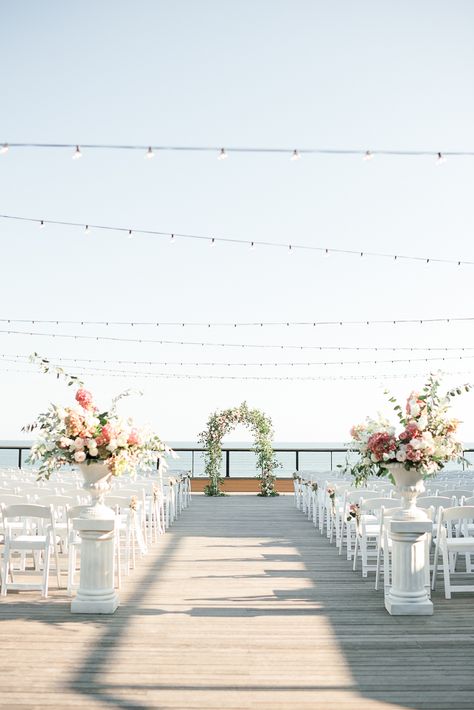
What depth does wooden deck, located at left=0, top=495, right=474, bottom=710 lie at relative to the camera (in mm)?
4133

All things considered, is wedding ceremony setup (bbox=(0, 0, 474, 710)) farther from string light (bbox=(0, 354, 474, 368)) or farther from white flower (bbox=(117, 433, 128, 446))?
string light (bbox=(0, 354, 474, 368))

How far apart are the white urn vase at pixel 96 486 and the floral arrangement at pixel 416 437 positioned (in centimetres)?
206

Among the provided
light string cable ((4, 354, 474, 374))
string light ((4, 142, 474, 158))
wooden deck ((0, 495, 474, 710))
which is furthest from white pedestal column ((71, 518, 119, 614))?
light string cable ((4, 354, 474, 374))

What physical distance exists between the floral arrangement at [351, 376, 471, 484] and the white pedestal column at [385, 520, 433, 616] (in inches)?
19.5

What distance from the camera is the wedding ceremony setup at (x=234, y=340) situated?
202 inches

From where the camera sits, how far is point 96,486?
21.4ft

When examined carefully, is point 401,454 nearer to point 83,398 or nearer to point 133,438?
point 133,438

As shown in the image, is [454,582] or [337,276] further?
[337,276]

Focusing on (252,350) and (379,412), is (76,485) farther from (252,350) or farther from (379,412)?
(252,350)

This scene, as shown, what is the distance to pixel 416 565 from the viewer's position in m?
6.11

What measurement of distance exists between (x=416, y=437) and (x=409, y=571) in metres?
1.03

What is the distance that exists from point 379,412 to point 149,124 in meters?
7.35

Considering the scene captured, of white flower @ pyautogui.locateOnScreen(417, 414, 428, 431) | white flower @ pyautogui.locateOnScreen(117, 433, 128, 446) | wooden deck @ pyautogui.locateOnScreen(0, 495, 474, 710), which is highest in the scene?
white flower @ pyautogui.locateOnScreen(417, 414, 428, 431)

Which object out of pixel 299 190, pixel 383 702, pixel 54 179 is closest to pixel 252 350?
pixel 299 190
